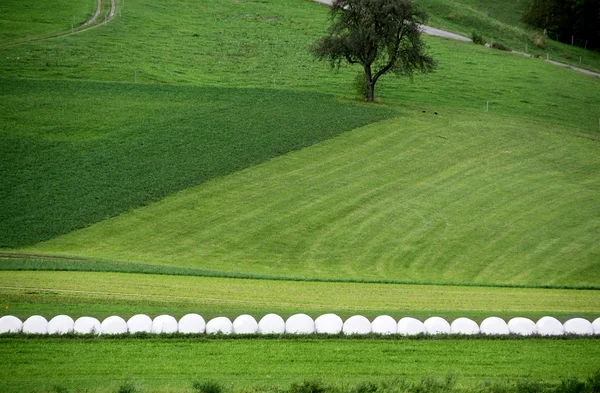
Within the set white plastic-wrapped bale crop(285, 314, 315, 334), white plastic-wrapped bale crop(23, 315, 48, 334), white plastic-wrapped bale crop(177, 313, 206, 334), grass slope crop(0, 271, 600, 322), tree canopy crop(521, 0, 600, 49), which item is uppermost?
tree canopy crop(521, 0, 600, 49)

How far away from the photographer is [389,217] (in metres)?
48.0

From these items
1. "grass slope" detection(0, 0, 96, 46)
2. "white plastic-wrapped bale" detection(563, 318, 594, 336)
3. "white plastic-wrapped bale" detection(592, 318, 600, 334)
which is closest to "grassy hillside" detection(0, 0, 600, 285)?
"grass slope" detection(0, 0, 96, 46)

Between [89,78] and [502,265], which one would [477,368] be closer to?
[502,265]

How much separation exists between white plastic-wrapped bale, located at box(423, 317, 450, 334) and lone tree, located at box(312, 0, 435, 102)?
37977mm

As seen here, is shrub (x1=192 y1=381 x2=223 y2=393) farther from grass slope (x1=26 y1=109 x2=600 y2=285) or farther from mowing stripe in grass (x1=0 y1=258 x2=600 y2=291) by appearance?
grass slope (x1=26 y1=109 x2=600 y2=285)

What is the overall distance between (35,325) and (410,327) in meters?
12.7

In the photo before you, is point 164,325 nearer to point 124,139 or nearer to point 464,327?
point 464,327

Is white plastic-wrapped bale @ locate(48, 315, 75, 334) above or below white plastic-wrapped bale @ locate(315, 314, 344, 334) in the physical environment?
below

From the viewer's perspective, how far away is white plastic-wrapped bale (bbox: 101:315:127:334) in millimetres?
27812

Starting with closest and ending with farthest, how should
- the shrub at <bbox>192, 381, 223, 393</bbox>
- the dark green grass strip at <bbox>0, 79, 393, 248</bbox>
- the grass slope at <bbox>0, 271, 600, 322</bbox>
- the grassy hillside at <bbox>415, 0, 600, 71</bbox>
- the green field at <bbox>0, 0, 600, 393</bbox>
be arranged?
the shrub at <bbox>192, 381, 223, 393</bbox>, the green field at <bbox>0, 0, 600, 393</bbox>, the grass slope at <bbox>0, 271, 600, 322</bbox>, the dark green grass strip at <bbox>0, 79, 393, 248</bbox>, the grassy hillside at <bbox>415, 0, 600, 71</bbox>

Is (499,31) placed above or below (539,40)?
above

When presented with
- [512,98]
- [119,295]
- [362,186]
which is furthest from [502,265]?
[512,98]

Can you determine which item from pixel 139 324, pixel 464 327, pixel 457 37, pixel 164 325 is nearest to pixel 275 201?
pixel 164 325

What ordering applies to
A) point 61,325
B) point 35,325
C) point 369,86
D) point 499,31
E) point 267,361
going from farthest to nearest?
point 499,31
point 369,86
point 61,325
point 35,325
point 267,361
